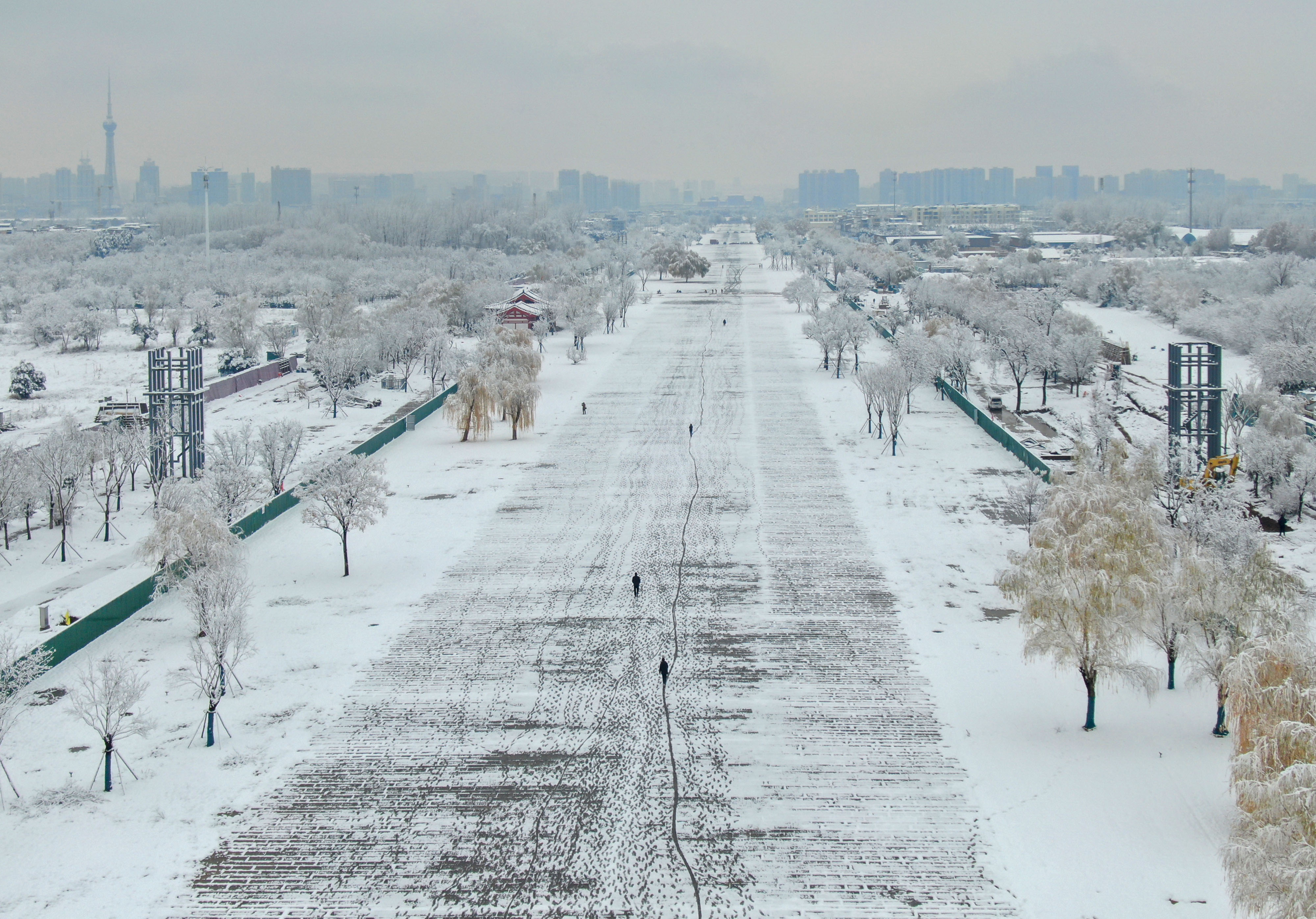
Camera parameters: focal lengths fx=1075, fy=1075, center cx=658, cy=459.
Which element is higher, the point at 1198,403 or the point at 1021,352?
the point at 1021,352

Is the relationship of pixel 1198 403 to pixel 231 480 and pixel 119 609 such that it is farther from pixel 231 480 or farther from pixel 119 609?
pixel 119 609

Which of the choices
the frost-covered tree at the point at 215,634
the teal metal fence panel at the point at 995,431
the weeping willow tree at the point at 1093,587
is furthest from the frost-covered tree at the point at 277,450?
the teal metal fence panel at the point at 995,431

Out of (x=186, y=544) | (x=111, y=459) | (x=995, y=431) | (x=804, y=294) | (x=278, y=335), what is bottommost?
(x=186, y=544)

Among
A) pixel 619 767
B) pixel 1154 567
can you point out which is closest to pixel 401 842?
pixel 619 767

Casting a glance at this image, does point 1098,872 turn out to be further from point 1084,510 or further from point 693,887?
point 1084,510

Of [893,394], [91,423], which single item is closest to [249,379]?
[91,423]
